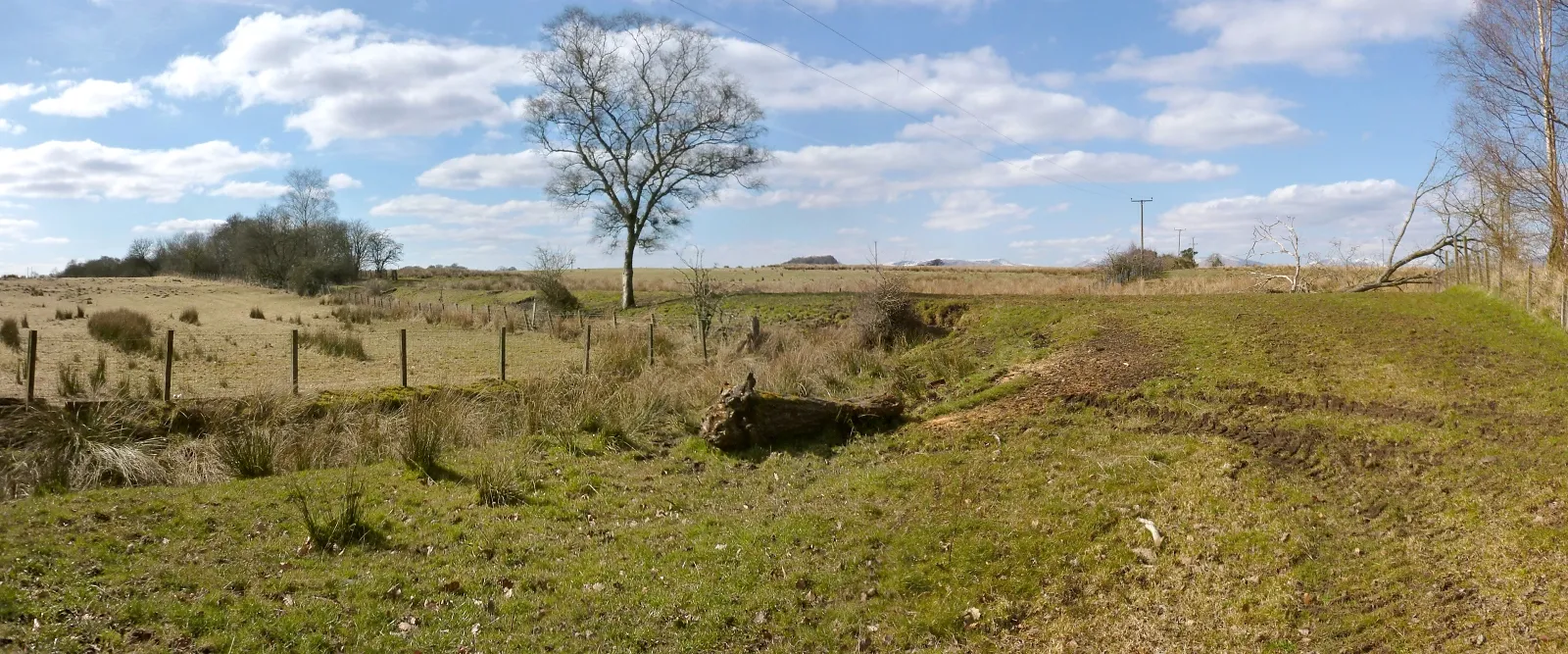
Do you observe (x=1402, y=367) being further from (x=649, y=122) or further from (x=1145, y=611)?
(x=649, y=122)

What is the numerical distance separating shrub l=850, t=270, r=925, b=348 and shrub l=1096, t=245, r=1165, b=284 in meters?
22.3

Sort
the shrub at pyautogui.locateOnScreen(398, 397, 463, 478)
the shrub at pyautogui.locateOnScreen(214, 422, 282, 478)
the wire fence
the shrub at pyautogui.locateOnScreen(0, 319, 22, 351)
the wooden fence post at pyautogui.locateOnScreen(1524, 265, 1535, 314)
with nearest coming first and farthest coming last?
the shrub at pyautogui.locateOnScreen(214, 422, 282, 478) → the shrub at pyautogui.locateOnScreen(398, 397, 463, 478) → the wire fence → the wooden fence post at pyautogui.locateOnScreen(1524, 265, 1535, 314) → the shrub at pyautogui.locateOnScreen(0, 319, 22, 351)

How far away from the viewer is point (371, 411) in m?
13.9

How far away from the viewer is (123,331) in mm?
23438

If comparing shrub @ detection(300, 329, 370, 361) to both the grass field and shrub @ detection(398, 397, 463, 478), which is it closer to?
shrub @ detection(398, 397, 463, 478)

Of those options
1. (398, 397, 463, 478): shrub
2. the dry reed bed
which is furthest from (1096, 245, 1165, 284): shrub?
(398, 397, 463, 478): shrub

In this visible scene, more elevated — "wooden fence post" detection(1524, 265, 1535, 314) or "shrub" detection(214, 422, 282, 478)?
"wooden fence post" detection(1524, 265, 1535, 314)

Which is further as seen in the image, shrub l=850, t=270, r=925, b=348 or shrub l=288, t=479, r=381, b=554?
shrub l=850, t=270, r=925, b=348

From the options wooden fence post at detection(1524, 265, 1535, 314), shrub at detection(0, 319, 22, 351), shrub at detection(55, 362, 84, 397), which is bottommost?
shrub at detection(55, 362, 84, 397)

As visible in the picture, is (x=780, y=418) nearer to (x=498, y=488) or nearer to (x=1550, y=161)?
(x=498, y=488)

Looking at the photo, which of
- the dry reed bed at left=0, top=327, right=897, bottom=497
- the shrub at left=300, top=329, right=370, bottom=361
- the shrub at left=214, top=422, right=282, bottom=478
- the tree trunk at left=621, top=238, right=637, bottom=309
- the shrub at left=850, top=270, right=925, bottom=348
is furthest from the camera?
the tree trunk at left=621, top=238, right=637, bottom=309

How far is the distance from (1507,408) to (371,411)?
51.5 feet

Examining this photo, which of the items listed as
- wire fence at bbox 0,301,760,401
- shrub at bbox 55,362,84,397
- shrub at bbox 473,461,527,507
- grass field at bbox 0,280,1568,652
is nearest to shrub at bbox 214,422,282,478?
grass field at bbox 0,280,1568,652

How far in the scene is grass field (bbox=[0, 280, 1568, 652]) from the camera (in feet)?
21.7
